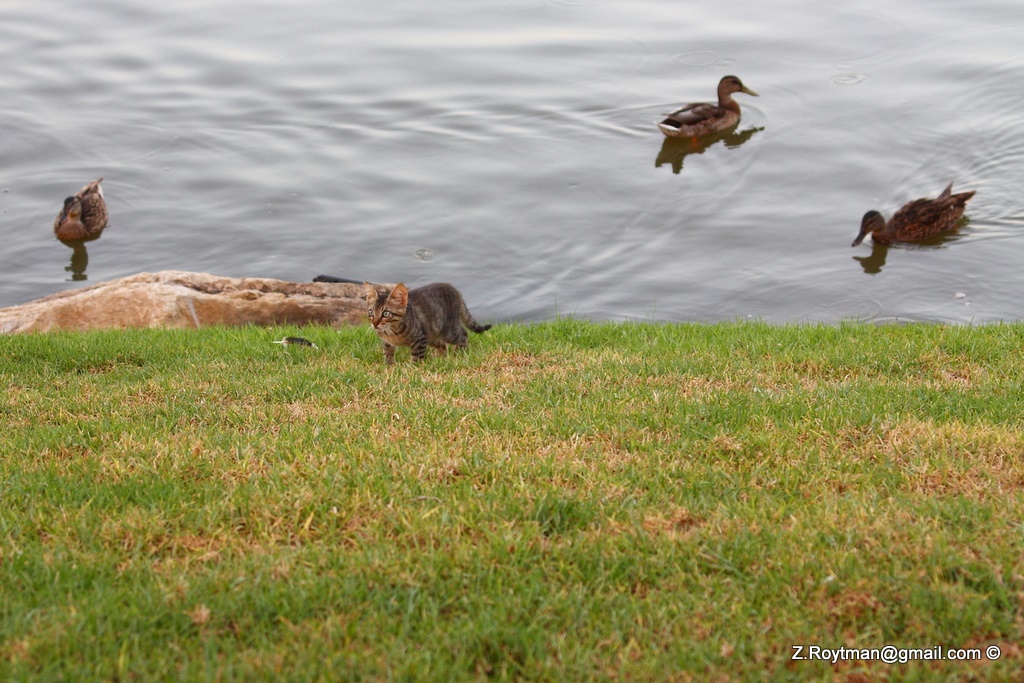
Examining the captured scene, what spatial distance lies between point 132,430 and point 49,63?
17.4 metres

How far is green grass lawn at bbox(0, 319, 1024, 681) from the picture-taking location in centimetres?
414

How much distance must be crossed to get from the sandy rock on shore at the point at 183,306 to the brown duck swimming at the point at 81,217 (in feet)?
12.2

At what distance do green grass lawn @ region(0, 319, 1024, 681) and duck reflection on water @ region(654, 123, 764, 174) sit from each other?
931cm

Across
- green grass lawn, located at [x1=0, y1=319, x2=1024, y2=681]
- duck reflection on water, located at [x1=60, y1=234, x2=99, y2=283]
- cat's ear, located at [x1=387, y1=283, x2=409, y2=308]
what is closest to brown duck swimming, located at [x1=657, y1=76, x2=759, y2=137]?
duck reflection on water, located at [x1=60, y1=234, x2=99, y2=283]

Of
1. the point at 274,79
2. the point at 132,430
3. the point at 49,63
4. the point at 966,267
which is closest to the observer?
the point at 132,430

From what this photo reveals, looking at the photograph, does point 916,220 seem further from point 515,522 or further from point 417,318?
point 515,522

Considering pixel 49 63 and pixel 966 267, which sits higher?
Result: pixel 49 63

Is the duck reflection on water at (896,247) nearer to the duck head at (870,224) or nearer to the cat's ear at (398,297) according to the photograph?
the duck head at (870,224)

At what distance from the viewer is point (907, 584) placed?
4434mm

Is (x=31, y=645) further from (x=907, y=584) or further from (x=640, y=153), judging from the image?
(x=640, y=153)

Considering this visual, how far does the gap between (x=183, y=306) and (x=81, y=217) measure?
525cm

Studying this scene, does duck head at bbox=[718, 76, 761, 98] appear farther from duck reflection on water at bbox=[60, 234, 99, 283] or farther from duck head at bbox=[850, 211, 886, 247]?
duck reflection on water at bbox=[60, 234, 99, 283]

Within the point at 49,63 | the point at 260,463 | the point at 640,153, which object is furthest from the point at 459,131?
the point at 260,463

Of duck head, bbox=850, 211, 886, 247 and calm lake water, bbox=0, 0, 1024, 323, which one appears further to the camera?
duck head, bbox=850, 211, 886, 247
